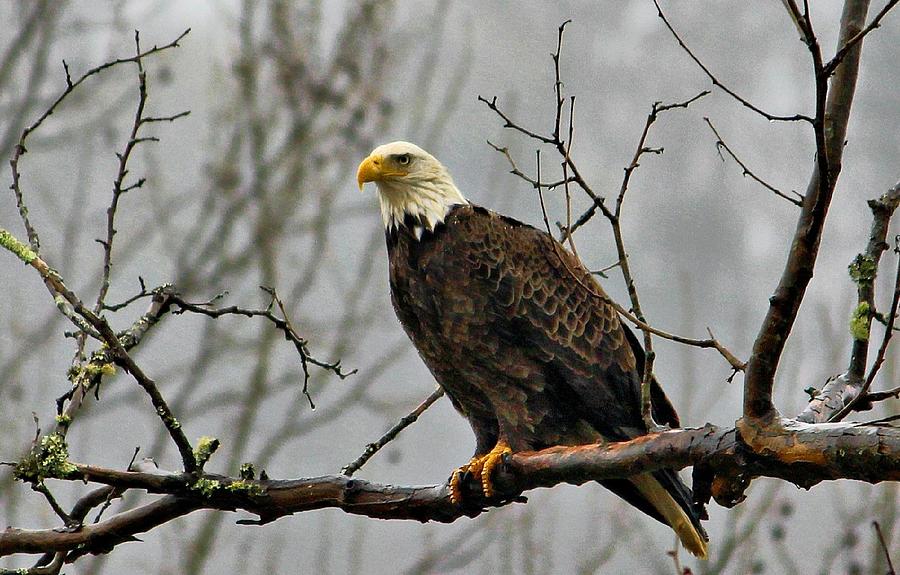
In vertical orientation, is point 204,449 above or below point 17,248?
below

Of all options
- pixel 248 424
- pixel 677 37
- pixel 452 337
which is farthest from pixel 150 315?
pixel 248 424

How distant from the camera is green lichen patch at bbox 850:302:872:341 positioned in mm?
2643

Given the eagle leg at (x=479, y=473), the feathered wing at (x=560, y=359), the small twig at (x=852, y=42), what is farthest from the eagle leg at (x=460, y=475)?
the small twig at (x=852, y=42)

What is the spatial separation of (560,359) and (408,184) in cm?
85

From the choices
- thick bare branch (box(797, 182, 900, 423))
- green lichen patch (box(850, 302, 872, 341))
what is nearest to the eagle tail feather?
thick bare branch (box(797, 182, 900, 423))

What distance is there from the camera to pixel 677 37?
2.50 metres

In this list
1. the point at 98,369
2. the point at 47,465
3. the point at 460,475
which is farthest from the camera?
the point at 460,475

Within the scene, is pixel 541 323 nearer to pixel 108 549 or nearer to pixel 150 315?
pixel 150 315

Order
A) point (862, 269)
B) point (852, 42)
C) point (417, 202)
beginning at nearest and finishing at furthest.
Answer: point (852, 42), point (862, 269), point (417, 202)

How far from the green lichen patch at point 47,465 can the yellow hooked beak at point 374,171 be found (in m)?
1.50

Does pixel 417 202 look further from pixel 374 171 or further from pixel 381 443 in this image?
pixel 381 443

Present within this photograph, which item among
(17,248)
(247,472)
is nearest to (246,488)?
(247,472)

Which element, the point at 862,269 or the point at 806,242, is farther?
the point at 862,269

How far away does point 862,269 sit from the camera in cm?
276
